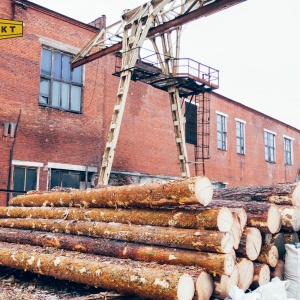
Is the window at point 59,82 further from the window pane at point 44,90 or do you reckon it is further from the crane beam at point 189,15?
the crane beam at point 189,15

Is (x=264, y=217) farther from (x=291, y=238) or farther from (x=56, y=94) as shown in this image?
(x=56, y=94)

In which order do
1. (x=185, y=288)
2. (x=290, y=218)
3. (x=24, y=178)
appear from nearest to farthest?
(x=185, y=288)
(x=290, y=218)
(x=24, y=178)

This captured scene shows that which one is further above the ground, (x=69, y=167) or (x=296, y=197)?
(x=69, y=167)

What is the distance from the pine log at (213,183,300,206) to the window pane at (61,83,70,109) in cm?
824

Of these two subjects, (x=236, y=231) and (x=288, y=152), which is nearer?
(x=236, y=231)

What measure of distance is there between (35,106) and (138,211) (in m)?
8.55

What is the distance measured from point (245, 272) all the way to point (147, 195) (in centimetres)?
169

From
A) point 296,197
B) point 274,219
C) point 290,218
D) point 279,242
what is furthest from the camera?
point 296,197

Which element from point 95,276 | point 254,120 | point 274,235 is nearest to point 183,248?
point 95,276

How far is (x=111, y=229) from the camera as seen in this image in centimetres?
561

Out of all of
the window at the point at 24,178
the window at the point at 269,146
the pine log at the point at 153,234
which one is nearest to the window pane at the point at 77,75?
the window at the point at 24,178

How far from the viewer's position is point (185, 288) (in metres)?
4.17

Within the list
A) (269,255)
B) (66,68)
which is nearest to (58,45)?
(66,68)

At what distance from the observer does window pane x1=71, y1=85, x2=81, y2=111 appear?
14070 mm
